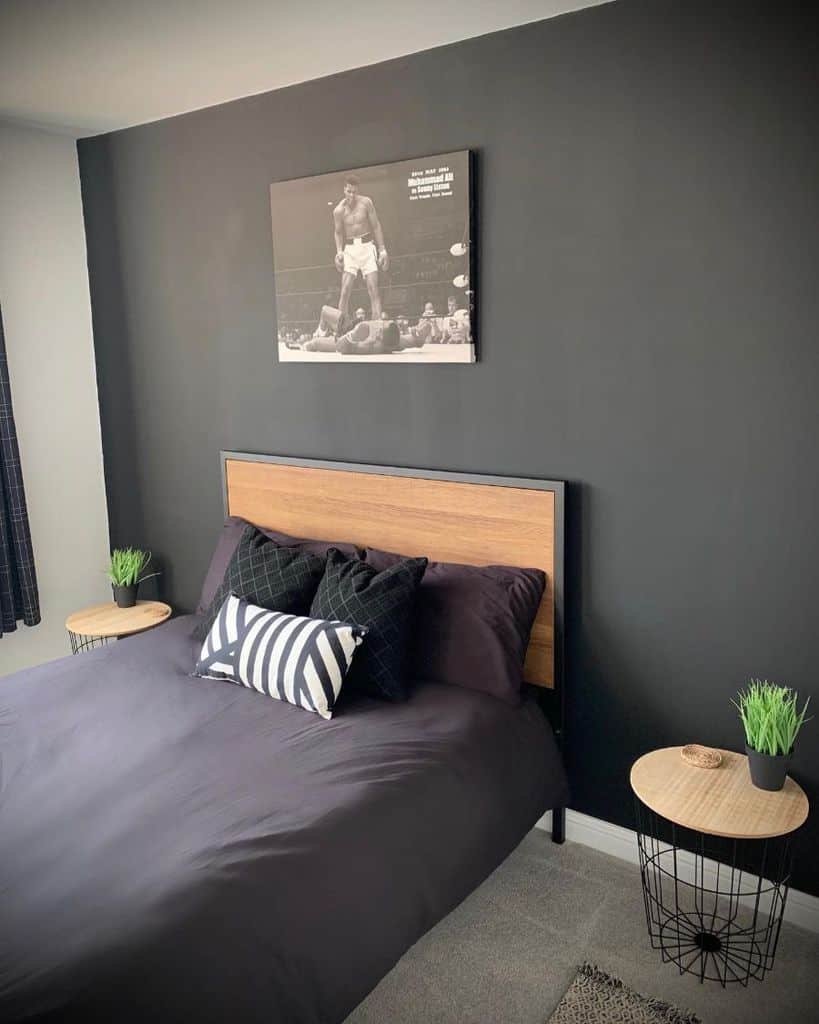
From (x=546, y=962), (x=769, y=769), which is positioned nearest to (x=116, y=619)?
(x=546, y=962)

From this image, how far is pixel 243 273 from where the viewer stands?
3326mm

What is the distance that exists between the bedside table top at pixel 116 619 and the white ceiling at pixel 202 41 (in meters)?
2.02

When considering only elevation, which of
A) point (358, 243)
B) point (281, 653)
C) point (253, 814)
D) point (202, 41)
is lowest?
point (253, 814)

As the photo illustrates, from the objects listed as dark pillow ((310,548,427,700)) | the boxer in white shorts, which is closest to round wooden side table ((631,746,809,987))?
dark pillow ((310,548,427,700))

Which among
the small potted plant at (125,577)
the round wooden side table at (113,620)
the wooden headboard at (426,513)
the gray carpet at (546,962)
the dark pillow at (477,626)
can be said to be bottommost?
the gray carpet at (546,962)

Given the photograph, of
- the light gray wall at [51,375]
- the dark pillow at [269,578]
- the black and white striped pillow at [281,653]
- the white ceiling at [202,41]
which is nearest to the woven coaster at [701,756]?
the black and white striped pillow at [281,653]

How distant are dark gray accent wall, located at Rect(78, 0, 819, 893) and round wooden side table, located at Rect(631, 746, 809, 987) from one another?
0.40ft

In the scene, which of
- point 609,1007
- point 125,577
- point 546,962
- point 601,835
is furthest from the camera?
point 125,577

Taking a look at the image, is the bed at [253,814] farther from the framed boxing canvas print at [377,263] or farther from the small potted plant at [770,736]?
the small potted plant at [770,736]

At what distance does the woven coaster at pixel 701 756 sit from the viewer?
2234mm

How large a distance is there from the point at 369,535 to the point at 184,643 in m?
0.75

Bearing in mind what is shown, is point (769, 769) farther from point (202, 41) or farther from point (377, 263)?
point (202, 41)

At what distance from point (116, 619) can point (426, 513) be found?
1551mm

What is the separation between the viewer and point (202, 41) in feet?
8.29
